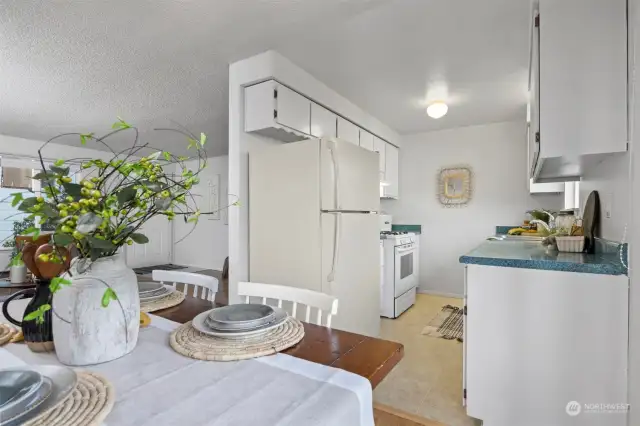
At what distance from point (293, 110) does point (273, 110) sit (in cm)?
26

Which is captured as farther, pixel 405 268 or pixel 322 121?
pixel 405 268

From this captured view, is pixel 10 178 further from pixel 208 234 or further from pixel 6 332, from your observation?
pixel 6 332

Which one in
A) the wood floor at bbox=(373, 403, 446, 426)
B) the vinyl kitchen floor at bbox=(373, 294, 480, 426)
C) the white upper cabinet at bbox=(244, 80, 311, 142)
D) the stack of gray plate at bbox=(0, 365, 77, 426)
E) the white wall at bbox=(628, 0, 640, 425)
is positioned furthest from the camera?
the white upper cabinet at bbox=(244, 80, 311, 142)

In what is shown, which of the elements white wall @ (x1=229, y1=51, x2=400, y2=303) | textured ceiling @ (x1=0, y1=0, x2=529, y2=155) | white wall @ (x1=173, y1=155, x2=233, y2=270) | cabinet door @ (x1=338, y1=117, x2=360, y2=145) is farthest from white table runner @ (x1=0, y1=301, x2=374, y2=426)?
white wall @ (x1=173, y1=155, x2=233, y2=270)

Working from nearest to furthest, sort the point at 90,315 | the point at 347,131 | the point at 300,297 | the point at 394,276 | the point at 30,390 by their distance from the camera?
the point at 30,390, the point at 90,315, the point at 300,297, the point at 347,131, the point at 394,276

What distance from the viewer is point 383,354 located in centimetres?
92

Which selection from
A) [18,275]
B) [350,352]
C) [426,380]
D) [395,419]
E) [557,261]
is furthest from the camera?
[18,275]

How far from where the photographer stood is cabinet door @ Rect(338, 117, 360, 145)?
344 cm

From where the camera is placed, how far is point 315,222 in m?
2.35

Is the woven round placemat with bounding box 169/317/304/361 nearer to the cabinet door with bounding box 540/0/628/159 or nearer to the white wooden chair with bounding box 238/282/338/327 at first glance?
the white wooden chair with bounding box 238/282/338/327

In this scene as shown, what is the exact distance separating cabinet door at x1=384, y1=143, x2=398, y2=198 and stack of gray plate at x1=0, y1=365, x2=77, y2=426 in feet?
14.0

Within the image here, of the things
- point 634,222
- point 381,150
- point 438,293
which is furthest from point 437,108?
point 438,293

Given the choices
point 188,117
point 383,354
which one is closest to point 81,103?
point 188,117

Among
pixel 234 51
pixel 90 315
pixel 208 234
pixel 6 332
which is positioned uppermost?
pixel 234 51
